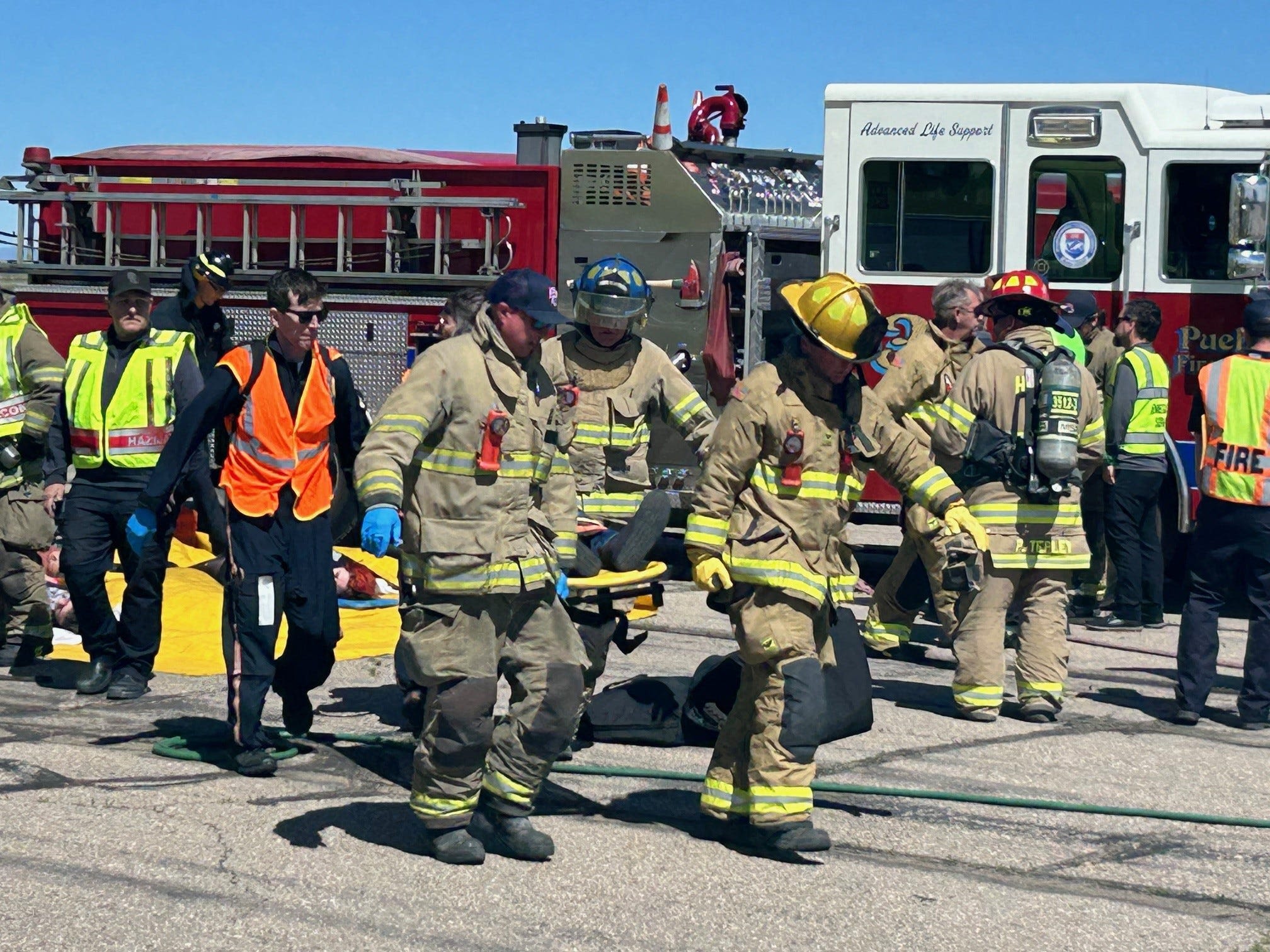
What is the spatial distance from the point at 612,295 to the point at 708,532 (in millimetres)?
1613

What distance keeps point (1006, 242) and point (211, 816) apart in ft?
21.9

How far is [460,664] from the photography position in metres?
5.45

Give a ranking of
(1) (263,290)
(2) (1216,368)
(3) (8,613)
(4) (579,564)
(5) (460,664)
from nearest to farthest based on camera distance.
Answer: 1. (5) (460,664)
2. (4) (579,564)
3. (2) (1216,368)
4. (3) (8,613)
5. (1) (263,290)

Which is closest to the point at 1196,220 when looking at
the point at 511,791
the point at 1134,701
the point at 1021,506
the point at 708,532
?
the point at 1021,506

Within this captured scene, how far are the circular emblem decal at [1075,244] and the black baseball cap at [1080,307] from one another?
18.1 inches

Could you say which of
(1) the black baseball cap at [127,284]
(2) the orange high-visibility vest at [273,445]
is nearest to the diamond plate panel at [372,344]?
(1) the black baseball cap at [127,284]

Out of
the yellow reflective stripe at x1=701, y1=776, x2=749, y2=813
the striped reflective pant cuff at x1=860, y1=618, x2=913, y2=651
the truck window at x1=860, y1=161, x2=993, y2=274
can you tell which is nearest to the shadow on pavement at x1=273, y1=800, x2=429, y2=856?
the yellow reflective stripe at x1=701, y1=776, x2=749, y2=813

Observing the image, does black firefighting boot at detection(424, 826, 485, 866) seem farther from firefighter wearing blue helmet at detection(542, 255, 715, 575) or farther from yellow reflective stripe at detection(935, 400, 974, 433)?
yellow reflective stripe at detection(935, 400, 974, 433)

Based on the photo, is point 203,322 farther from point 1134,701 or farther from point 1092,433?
point 1134,701

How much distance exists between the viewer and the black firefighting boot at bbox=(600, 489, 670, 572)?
6605mm

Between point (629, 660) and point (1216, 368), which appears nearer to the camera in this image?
point (1216, 368)

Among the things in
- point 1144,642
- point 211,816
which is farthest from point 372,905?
point 1144,642

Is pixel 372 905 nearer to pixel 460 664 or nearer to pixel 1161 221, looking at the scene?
pixel 460 664

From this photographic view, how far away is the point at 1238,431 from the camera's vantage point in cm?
795
